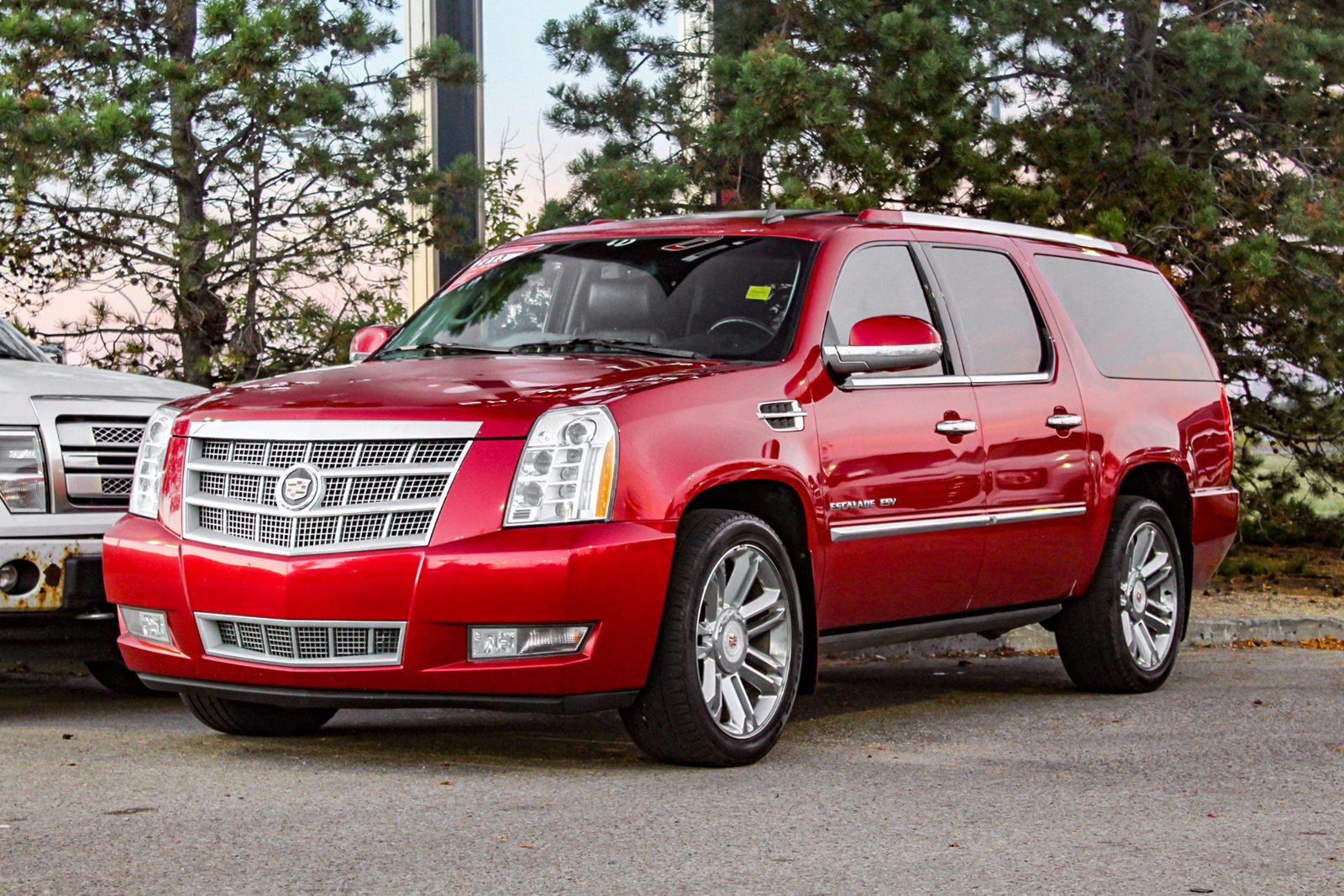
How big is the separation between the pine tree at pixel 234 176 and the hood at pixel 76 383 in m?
3.33

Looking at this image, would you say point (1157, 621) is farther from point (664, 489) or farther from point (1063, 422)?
point (664, 489)

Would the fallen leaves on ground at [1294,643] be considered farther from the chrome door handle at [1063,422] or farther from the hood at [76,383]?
the hood at [76,383]

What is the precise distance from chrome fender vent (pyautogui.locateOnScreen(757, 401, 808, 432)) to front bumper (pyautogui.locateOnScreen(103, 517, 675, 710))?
675 mm

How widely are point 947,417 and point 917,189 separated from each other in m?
5.77

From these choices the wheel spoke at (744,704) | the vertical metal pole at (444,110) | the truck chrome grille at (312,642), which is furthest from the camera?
the vertical metal pole at (444,110)

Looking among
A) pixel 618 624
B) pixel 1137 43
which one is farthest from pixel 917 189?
pixel 618 624

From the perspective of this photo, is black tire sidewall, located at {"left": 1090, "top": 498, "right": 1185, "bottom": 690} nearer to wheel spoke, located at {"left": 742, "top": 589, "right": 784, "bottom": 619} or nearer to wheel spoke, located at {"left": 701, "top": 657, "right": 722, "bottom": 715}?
wheel spoke, located at {"left": 742, "top": 589, "right": 784, "bottom": 619}

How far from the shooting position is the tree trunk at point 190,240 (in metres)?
11.9

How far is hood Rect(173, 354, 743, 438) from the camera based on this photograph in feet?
19.4

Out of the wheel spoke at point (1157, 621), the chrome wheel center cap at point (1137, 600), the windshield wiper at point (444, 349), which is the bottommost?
the wheel spoke at point (1157, 621)

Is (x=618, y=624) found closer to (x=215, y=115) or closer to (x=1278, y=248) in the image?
(x=215, y=115)

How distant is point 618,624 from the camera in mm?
5859

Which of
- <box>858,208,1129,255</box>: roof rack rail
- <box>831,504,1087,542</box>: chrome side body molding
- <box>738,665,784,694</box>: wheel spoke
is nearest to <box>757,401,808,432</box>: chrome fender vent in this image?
<box>831,504,1087,542</box>: chrome side body molding

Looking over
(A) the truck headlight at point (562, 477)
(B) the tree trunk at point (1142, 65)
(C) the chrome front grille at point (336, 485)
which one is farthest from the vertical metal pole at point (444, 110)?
(A) the truck headlight at point (562, 477)
